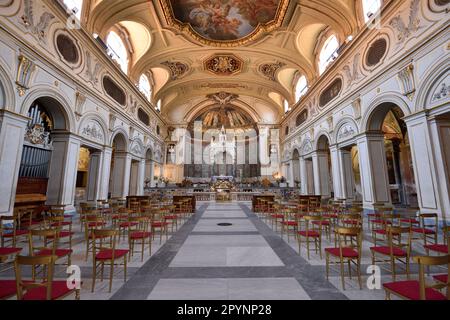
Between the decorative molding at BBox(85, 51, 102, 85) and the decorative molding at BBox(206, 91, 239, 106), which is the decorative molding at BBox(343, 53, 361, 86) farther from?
Result: the decorative molding at BBox(206, 91, 239, 106)

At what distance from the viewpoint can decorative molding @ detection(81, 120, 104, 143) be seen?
9.20 m

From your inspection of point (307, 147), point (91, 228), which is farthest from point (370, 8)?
point (91, 228)

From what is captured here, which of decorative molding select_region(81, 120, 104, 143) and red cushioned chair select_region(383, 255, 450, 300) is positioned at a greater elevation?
decorative molding select_region(81, 120, 104, 143)

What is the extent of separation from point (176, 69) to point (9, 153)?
13185 mm

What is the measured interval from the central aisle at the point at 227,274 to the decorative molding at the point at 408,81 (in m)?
6.38

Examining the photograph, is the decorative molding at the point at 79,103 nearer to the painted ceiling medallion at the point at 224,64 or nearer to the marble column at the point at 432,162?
the painted ceiling medallion at the point at 224,64

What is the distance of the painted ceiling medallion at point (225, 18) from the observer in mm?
10820

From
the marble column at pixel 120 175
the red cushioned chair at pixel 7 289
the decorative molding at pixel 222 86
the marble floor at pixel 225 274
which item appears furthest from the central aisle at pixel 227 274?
the decorative molding at pixel 222 86

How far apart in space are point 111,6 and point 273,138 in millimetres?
17595

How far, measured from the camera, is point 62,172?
7.91 meters

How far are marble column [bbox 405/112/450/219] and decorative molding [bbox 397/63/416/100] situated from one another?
83cm

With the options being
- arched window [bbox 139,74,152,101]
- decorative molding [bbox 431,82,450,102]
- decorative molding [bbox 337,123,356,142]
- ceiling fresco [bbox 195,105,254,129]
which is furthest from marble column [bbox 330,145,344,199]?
arched window [bbox 139,74,152,101]

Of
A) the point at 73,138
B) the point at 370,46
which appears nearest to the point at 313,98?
the point at 370,46

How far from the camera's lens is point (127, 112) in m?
13.1
